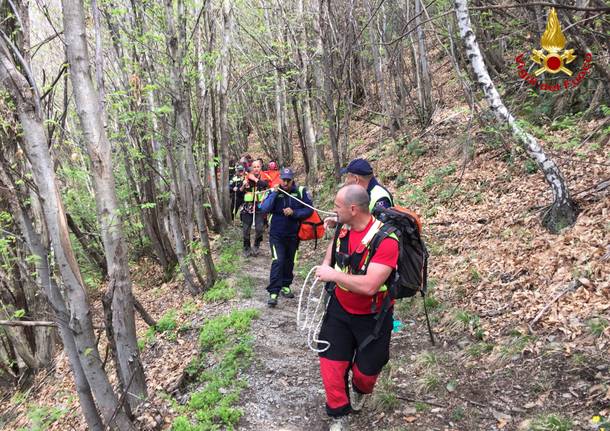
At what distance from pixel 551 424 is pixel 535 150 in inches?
156

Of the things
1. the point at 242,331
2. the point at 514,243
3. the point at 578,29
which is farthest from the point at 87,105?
the point at 578,29

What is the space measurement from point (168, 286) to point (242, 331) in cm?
563

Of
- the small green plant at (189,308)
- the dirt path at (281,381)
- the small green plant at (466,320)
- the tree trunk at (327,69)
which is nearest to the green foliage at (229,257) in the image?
the small green plant at (189,308)

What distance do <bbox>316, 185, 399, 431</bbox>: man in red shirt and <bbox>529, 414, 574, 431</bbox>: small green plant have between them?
4.30 ft

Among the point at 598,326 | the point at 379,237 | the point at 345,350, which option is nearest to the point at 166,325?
the point at 345,350

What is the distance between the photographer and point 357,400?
447 cm

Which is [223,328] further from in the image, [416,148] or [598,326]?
[416,148]

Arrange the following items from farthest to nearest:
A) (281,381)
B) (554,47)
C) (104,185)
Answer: (554,47) → (281,381) → (104,185)

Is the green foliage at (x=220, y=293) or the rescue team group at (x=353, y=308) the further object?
the green foliage at (x=220, y=293)

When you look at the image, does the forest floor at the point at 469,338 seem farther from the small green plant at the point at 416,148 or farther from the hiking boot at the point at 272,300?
the small green plant at the point at 416,148

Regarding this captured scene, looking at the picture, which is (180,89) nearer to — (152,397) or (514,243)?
(152,397)

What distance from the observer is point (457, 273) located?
6.96 metres

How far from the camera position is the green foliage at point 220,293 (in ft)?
27.8

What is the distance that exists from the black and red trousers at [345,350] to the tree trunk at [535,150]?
12.2 ft
